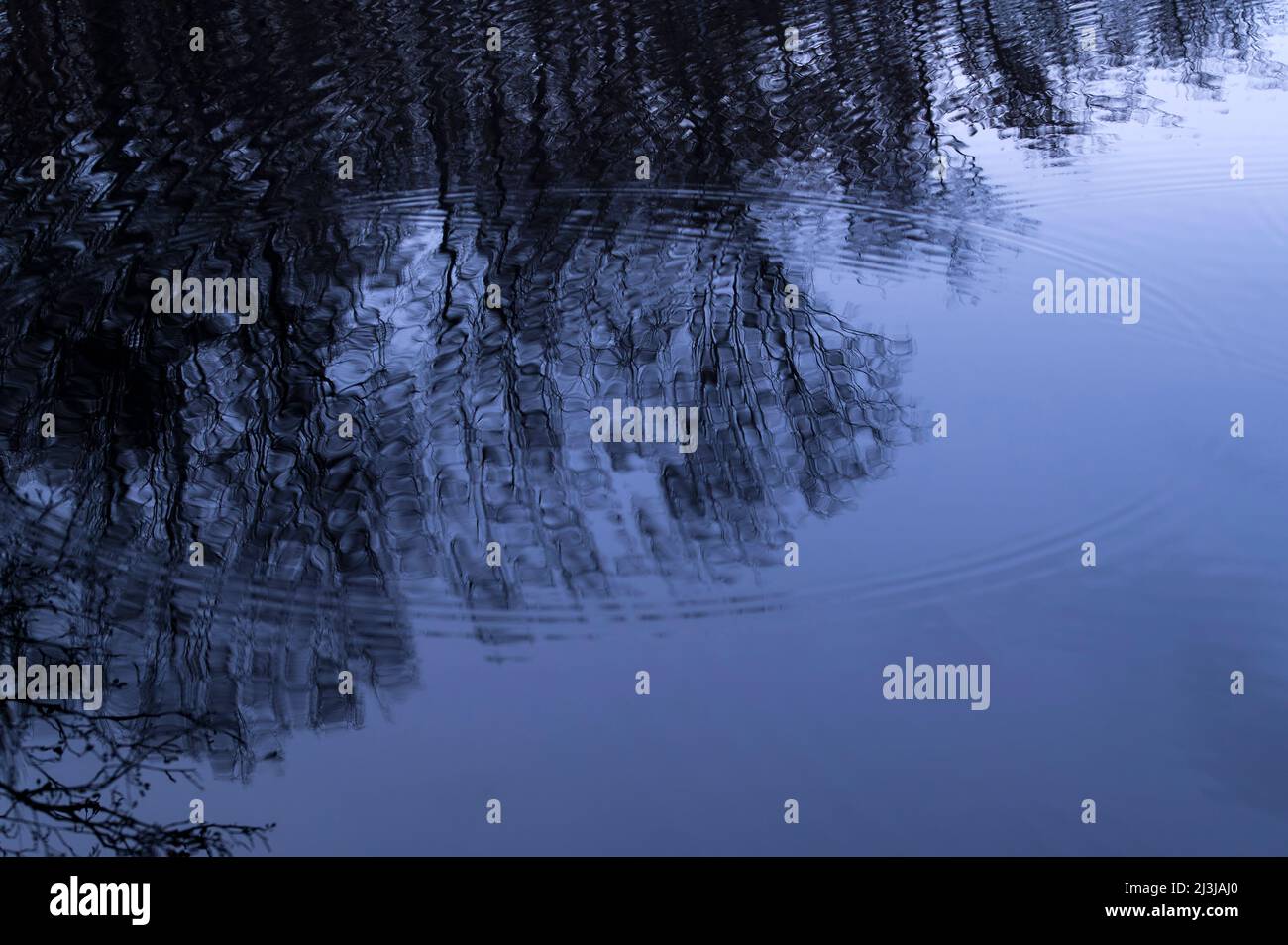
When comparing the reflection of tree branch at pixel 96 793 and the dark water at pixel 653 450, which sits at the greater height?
the dark water at pixel 653 450

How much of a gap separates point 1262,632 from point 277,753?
10.7 feet

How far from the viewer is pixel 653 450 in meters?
6.39

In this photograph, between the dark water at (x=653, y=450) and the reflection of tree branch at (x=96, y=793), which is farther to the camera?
the dark water at (x=653, y=450)

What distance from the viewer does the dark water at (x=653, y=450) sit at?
4.70 m

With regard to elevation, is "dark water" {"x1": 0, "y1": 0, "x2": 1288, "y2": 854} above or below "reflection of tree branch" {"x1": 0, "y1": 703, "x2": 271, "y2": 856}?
above

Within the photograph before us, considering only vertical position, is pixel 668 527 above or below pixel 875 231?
below

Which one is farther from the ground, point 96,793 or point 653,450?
point 653,450

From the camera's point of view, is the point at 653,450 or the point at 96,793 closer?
the point at 96,793

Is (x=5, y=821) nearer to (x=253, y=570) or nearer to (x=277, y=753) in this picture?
(x=277, y=753)

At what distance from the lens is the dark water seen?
4.70m

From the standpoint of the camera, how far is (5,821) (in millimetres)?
4613

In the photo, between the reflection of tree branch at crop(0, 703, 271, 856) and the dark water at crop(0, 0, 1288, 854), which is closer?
the reflection of tree branch at crop(0, 703, 271, 856)
